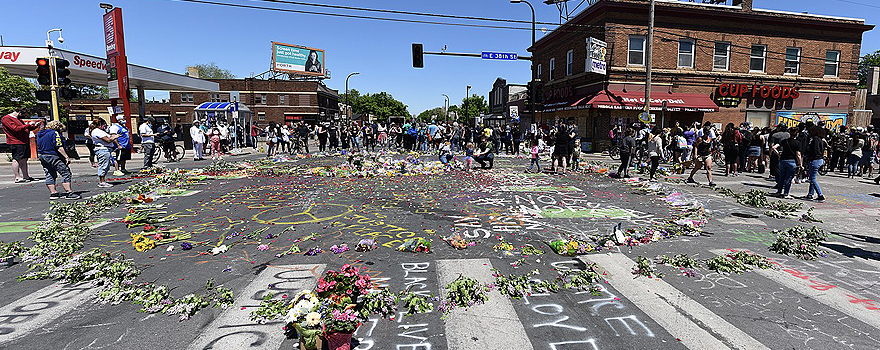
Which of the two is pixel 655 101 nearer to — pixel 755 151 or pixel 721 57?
pixel 721 57

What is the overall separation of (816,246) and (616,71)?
2103cm

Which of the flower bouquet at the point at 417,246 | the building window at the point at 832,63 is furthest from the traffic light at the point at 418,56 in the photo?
the building window at the point at 832,63

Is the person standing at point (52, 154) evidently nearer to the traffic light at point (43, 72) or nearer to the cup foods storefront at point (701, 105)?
the traffic light at point (43, 72)

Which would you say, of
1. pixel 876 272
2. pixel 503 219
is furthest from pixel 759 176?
pixel 503 219

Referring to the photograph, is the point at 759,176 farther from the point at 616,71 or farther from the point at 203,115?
the point at 203,115

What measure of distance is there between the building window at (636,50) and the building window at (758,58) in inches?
300

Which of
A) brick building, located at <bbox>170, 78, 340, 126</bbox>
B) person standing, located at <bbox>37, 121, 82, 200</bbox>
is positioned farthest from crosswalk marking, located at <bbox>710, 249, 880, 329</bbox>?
brick building, located at <bbox>170, 78, 340, 126</bbox>

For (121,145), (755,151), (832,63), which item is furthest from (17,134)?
(832,63)

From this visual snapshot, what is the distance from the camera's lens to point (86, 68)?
24594 mm

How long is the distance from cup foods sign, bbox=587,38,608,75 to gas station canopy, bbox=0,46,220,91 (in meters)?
26.1

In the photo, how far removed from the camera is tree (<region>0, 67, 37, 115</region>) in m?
47.2

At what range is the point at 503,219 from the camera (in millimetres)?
7355

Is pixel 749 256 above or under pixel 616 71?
under

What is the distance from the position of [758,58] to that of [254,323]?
33.2 meters
